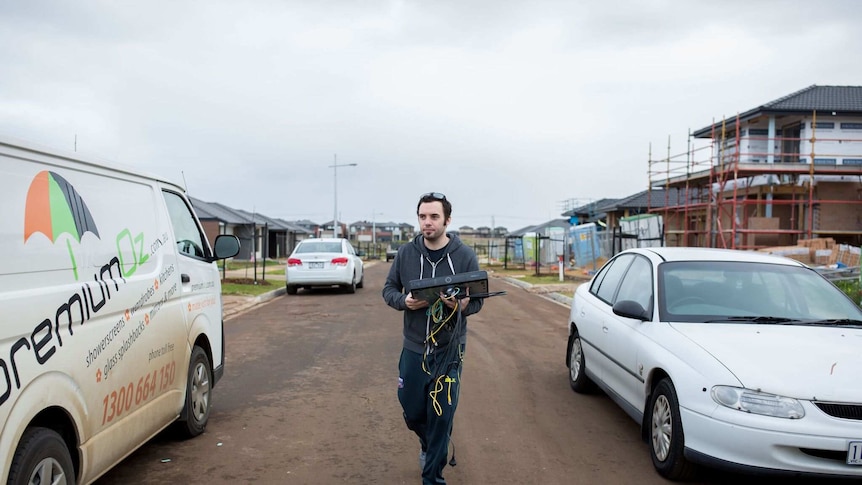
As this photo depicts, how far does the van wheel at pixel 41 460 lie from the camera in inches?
114

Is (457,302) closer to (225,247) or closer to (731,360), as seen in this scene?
(731,360)

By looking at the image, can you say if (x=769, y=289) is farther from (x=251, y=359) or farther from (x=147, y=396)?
(x=251, y=359)

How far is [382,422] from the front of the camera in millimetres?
5875

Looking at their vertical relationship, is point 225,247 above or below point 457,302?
above

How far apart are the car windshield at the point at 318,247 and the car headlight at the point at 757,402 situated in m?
15.5

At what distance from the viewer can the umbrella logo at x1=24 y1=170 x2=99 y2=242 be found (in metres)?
3.18

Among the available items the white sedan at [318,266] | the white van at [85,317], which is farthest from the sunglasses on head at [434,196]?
the white sedan at [318,266]

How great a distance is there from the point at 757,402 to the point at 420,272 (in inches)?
84.1

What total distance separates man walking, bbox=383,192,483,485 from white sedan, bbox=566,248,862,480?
1546 millimetres

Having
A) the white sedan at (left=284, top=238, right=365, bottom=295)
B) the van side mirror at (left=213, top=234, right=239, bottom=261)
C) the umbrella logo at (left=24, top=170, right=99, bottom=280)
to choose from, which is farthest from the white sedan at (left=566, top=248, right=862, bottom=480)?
the white sedan at (left=284, top=238, right=365, bottom=295)

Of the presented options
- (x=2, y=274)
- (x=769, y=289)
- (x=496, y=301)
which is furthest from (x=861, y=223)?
(x=2, y=274)

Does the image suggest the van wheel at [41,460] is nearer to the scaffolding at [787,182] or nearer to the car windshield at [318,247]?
the car windshield at [318,247]

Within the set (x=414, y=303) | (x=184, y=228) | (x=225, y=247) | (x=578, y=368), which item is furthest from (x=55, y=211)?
(x=578, y=368)

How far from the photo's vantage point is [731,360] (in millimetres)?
4266
